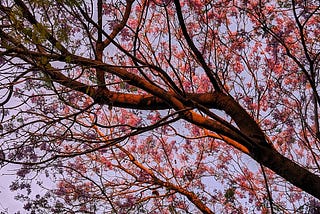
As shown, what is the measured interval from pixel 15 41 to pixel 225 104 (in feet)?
4.78

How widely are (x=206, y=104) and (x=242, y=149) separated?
0.77 metres

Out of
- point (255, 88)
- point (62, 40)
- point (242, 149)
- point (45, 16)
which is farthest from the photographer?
point (255, 88)

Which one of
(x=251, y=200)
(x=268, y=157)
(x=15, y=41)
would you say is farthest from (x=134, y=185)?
(x=15, y=41)

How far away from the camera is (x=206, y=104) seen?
3.06m

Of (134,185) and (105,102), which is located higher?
(134,185)

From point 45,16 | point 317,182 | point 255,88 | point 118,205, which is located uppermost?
point 255,88

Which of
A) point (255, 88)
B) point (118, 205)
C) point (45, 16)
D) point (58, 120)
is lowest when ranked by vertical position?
point (58, 120)

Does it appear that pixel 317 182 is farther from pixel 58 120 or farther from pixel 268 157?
pixel 58 120

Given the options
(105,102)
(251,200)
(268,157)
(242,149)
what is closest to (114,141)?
(105,102)

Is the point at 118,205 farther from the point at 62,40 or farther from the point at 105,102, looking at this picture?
the point at 62,40

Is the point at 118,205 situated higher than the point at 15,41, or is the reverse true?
the point at 118,205

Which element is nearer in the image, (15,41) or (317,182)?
(15,41)

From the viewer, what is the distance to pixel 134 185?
5.18m

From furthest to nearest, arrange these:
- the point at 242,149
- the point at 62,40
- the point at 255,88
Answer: the point at 255,88 < the point at 242,149 < the point at 62,40
